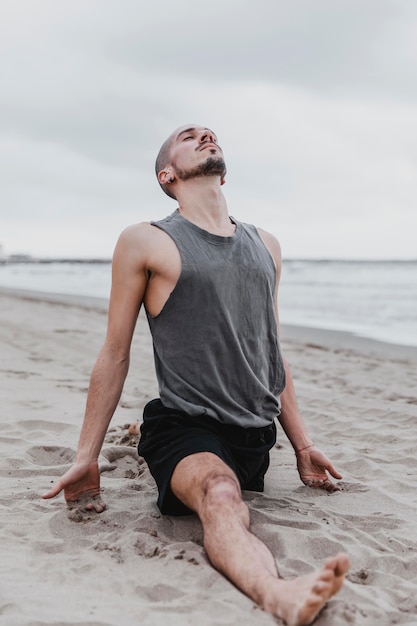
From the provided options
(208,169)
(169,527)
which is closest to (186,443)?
(169,527)

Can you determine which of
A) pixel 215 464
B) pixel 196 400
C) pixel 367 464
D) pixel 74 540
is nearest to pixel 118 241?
pixel 196 400

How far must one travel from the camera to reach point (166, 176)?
10.3ft

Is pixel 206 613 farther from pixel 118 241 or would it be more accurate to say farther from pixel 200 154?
pixel 200 154

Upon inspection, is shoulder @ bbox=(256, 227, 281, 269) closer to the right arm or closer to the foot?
the right arm

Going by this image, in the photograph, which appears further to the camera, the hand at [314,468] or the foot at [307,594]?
the hand at [314,468]

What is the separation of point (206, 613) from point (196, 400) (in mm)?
984

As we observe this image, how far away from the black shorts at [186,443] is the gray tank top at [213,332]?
64 mm

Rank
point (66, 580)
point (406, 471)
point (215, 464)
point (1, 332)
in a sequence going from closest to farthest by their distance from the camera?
1. point (66, 580)
2. point (215, 464)
3. point (406, 471)
4. point (1, 332)

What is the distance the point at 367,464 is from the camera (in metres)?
Result: 3.93

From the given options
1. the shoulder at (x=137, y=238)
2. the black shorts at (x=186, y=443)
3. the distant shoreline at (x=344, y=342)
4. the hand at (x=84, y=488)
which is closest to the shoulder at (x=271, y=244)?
the shoulder at (x=137, y=238)

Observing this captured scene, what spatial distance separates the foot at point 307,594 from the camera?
1923mm

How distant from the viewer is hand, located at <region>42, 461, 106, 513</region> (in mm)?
2980

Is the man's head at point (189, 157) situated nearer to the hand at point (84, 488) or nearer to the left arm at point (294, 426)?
the left arm at point (294, 426)

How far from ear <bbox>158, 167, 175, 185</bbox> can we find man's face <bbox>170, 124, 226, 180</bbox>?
3 centimetres
